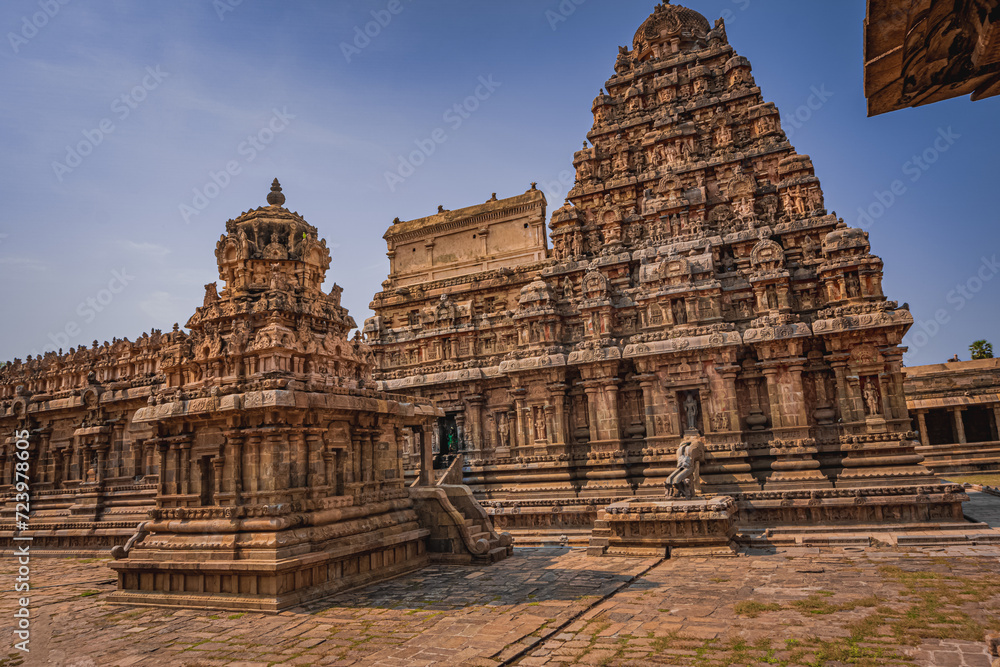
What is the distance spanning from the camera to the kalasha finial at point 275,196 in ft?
46.5

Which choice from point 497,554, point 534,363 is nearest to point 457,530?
point 497,554

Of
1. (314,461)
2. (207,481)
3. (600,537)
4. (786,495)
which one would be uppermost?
(314,461)

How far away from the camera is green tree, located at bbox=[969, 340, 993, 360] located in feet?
157

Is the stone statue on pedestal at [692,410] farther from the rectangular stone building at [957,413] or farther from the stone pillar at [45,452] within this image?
the stone pillar at [45,452]

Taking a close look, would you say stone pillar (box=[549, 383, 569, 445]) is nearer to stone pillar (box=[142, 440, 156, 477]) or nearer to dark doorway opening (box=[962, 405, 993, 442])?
stone pillar (box=[142, 440, 156, 477])

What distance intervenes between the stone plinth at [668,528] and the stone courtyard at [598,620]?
3.44 feet

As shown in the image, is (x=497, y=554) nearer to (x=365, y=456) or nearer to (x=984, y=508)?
(x=365, y=456)

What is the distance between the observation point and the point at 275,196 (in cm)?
1424

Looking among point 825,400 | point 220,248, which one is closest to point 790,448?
point 825,400

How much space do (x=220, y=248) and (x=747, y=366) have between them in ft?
48.6

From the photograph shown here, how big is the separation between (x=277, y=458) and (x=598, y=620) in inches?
238

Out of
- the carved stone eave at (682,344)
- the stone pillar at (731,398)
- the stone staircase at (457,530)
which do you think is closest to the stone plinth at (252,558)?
the stone staircase at (457,530)

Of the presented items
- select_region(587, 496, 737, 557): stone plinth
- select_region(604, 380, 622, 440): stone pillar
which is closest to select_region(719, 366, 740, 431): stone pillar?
select_region(604, 380, 622, 440): stone pillar

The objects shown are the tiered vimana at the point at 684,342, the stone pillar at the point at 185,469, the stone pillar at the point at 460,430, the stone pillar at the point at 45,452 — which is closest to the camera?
the stone pillar at the point at 185,469
